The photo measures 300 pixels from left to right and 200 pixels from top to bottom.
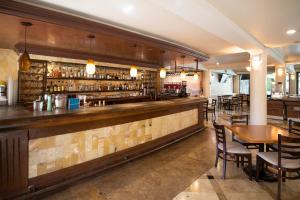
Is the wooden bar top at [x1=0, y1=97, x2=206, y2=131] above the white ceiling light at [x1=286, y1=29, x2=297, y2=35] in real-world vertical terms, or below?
below

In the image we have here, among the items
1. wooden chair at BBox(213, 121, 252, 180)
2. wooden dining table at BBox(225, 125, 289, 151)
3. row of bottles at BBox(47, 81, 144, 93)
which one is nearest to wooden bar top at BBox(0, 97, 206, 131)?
wooden chair at BBox(213, 121, 252, 180)

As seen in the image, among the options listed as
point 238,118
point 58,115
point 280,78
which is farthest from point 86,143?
point 280,78

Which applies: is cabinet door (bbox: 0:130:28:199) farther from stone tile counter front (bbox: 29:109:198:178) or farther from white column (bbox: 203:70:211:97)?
white column (bbox: 203:70:211:97)

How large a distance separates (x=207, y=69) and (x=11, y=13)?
1250 cm

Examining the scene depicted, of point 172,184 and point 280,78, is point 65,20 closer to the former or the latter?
point 172,184

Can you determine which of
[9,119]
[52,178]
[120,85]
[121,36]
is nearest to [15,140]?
[9,119]

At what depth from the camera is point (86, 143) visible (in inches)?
131

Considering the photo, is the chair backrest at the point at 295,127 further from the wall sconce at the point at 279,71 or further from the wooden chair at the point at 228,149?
the wall sconce at the point at 279,71

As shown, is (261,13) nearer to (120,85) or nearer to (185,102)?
(185,102)

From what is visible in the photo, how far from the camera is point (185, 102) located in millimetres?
→ 5852

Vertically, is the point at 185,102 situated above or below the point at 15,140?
above

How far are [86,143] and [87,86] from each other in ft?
13.3

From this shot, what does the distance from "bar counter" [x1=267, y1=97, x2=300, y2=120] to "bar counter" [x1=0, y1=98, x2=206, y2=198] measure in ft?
23.9

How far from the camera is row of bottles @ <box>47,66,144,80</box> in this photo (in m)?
6.08
